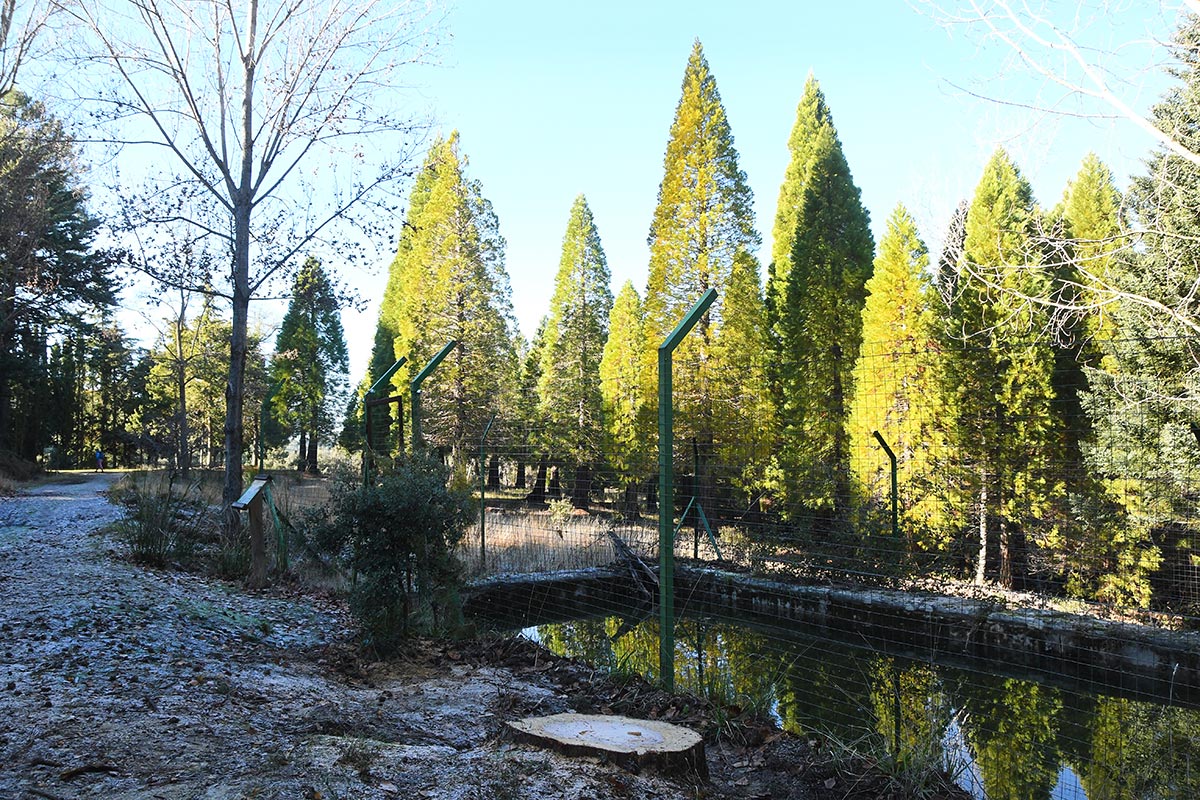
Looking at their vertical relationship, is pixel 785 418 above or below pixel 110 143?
below

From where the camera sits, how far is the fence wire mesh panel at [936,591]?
502 centimetres

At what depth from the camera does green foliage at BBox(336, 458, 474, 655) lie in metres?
4.95

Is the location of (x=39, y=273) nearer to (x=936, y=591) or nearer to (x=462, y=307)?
(x=462, y=307)

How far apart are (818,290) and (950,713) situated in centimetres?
1524

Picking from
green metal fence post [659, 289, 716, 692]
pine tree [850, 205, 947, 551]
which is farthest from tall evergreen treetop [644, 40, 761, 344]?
green metal fence post [659, 289, 716, 692]

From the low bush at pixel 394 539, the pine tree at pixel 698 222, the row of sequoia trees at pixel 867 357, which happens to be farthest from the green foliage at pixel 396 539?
the pine tree at pixel 698 222

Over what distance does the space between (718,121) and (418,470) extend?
16.3 m

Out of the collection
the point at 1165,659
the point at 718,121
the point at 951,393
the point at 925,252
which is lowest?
the point at 1165,659

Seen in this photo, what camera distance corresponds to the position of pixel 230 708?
11.6 ft

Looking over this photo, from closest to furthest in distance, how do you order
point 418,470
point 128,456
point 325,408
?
point 418,470 < point 128,456 < point 325,408

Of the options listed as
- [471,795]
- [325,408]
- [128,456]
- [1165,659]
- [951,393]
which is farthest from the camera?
[325,408]

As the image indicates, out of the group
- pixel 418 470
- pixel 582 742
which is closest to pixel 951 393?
pixel 418 470

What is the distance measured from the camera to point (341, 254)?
10.2 meters

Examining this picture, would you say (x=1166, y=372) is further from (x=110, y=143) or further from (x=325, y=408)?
(x=325, y=408)
